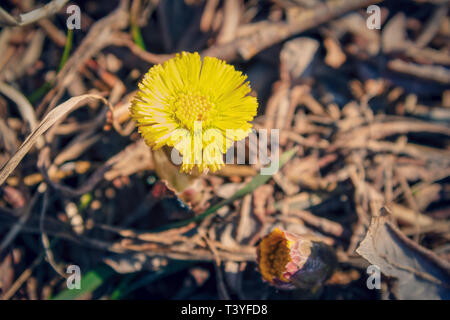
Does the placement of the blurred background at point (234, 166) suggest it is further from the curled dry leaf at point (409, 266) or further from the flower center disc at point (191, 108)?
the flower center disc at point (191, 108)

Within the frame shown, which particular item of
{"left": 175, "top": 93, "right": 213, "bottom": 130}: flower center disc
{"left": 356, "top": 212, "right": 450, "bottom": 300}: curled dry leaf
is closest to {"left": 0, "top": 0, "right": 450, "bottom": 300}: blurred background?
{"left": 356, "top": 212, "right": 450, "bottom": 300}: curled dry leaf

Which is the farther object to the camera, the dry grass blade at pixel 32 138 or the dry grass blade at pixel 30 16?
the dry grass blade at pixel 30 16

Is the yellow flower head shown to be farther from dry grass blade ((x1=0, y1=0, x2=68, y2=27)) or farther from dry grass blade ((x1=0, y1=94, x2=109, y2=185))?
dry grass blade ((x1=0, y1=0, x2=68, y2=27))

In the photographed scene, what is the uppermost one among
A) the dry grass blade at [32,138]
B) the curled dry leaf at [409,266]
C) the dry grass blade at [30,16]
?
the dry grass blade at [30,16]

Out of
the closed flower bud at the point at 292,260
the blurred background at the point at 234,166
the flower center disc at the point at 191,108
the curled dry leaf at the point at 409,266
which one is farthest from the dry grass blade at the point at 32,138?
the curled dry leaf at the point at 409,266
